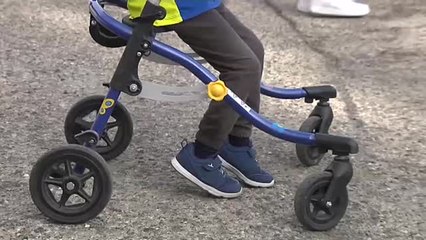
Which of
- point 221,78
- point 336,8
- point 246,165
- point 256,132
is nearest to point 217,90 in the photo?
point 221,78

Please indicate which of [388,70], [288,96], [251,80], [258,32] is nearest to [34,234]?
[251,80]

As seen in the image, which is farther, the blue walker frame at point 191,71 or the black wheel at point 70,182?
the blue walker frame at point 191,71

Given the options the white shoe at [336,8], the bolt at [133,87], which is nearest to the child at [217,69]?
the bolt at [133,87]

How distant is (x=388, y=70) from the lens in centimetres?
455

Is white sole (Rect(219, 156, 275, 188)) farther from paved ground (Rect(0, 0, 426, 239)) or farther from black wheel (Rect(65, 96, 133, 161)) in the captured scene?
black wheel (Rect(65, 96, 133, 161))

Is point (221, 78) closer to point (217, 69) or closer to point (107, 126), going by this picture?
point (217, 69)

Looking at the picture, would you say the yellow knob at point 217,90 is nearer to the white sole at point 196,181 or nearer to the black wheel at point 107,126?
the white sole at point 196,181

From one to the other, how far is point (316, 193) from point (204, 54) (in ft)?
1.98

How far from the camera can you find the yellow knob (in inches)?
102

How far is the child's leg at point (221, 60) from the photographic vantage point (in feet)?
8.66

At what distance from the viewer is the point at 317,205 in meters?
2.61

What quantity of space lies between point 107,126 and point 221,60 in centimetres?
62

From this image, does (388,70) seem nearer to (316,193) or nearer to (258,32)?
(258,32)

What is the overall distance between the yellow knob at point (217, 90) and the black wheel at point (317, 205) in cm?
39
